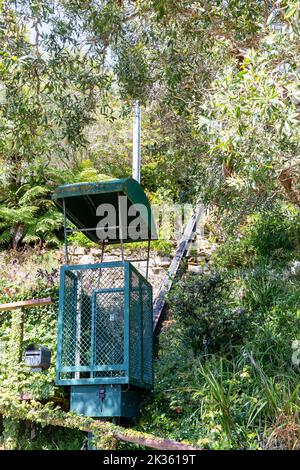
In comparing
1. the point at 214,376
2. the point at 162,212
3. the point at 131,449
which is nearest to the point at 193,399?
the point at 214,376

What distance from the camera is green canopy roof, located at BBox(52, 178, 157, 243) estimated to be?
693 cm

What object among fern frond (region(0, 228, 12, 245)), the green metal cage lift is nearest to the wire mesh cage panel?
the green metal cage lift

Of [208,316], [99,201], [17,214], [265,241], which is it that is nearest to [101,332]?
[208,316]

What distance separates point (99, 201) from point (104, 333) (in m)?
1.96

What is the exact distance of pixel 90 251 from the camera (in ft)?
40.7

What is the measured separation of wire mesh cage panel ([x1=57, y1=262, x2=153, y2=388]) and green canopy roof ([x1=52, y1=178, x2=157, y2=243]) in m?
0.76

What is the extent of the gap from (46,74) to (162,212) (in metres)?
6.40

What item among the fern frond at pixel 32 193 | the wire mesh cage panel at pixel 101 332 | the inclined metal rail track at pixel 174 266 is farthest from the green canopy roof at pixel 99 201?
the fern frond at pixel 32 193

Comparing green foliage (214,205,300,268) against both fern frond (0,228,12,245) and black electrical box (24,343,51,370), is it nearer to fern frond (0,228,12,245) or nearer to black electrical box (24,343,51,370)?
black electrical box (24,343,51,370)

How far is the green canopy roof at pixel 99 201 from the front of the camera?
22.7 feet

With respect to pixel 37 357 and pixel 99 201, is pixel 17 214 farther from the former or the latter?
pixel 37 357

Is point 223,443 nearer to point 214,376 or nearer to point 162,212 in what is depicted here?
point 214,376

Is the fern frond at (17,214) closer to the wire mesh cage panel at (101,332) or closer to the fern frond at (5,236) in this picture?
the fern frond at (5,236)

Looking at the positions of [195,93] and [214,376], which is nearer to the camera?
[214,376]
